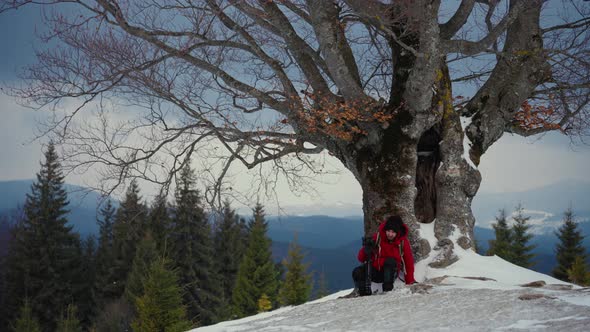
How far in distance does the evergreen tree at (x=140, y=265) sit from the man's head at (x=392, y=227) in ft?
67.3

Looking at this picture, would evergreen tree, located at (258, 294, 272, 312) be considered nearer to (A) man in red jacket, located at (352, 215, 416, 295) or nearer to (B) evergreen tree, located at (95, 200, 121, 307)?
(B) evergreen tree, located at (95, 200, 121, 307)

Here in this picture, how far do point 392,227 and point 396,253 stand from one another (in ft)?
1.24

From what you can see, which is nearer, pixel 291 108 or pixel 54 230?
pixel 291 108

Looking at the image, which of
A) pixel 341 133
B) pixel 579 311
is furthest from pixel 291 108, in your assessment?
pixel 579 311

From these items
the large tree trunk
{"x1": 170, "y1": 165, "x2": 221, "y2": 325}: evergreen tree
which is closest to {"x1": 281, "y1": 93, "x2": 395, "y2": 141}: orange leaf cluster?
the large tree trunk

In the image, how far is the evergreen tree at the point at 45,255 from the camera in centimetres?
3231

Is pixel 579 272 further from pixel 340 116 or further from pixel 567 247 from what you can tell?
pixel 340 116

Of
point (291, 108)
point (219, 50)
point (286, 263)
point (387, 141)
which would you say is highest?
point (219, 50)

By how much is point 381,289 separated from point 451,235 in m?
1.54

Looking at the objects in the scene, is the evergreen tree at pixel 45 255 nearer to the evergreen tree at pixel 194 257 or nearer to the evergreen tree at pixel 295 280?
the evergreen tree at pixel 194 257

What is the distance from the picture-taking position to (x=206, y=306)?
30.9m

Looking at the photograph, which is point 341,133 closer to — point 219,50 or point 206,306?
point 219,50

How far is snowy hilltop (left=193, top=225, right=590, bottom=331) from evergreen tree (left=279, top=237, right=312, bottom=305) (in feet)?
66.9

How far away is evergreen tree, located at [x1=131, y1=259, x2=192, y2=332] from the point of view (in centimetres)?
1584
